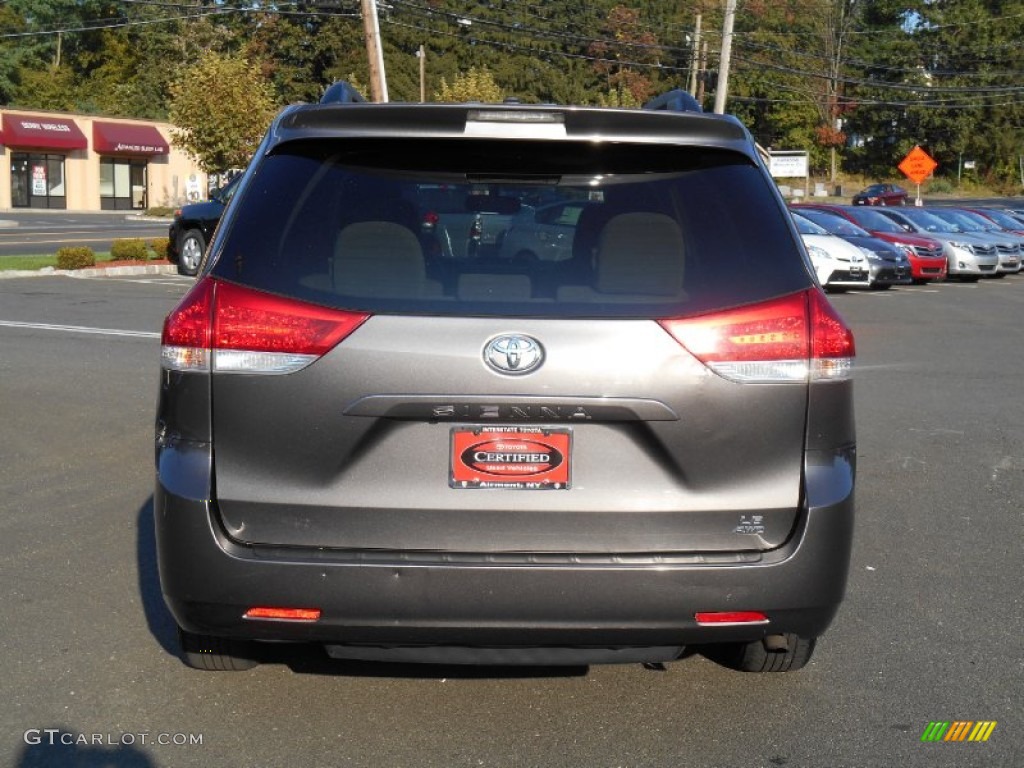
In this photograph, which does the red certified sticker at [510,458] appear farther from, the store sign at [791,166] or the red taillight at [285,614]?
the store sign at [791,166]

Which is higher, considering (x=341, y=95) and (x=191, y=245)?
(x=341, y=95)

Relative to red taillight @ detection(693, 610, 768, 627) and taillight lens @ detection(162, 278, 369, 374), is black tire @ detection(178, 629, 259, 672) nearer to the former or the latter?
taillight lens @ detection(162, 278, 369, 374)

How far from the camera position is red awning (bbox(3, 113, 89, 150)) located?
59.2 m

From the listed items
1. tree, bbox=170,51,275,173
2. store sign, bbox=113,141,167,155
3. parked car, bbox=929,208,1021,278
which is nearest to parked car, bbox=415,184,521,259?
parked car, bbox=929,208,1021,278

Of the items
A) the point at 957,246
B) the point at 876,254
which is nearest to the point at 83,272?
the point at 876,254

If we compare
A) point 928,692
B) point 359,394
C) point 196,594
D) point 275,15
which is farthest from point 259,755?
point 275,15

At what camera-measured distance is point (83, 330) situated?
48.0 ft

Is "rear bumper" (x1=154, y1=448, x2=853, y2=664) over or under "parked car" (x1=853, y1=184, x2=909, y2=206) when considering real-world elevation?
over

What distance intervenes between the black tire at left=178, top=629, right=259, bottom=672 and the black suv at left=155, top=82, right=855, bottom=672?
0.54m

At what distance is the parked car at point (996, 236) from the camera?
98.5 feet

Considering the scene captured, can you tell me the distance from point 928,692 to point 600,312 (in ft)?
6.42

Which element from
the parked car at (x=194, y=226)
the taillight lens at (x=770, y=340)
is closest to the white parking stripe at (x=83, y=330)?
the parked car at (x=194, y=226)

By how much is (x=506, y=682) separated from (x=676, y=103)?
2115 millimetres

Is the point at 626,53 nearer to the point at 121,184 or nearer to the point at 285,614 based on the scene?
the point at 121,184
